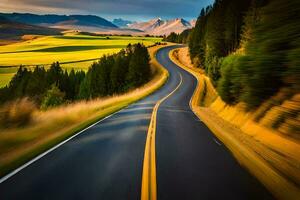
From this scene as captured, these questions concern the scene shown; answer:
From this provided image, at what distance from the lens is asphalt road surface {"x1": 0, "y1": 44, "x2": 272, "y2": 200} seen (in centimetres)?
645

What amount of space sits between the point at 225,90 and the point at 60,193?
577 inches

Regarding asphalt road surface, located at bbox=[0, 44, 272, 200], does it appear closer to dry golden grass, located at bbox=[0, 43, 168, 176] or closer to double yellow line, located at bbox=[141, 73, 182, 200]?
double yellow line, located at bbox=[141, 73, 182, 200]

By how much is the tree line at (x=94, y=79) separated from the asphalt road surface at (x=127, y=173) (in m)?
44.8

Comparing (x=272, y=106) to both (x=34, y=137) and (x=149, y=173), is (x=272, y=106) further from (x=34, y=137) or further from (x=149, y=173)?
(x=34, y=137)

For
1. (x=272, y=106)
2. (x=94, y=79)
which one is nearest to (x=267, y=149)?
(x=272, y=106)

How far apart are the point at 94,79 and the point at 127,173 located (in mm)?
82800

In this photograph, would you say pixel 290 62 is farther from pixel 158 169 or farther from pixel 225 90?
pixel 225 90

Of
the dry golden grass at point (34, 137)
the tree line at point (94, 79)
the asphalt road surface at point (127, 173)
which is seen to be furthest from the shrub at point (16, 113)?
the tree line at point (94, 79)

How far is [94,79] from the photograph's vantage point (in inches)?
3511

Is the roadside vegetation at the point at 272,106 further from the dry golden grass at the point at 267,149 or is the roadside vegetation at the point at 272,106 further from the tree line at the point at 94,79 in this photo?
the tree line at the point at 94,79

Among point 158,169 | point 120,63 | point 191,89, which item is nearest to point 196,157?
point 158,169

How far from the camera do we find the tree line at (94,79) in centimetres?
7488

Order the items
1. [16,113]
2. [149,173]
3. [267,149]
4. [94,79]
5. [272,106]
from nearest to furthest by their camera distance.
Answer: [149,173]
[267,149]
[272,106]
[16,113]
[94,79]

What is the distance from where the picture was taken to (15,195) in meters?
6.32
